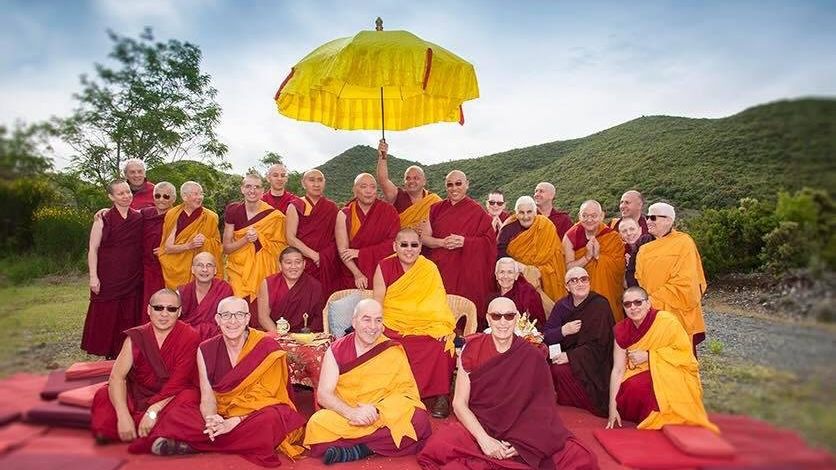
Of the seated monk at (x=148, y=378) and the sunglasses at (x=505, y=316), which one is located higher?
the sunglasses at (x=505, y=316)

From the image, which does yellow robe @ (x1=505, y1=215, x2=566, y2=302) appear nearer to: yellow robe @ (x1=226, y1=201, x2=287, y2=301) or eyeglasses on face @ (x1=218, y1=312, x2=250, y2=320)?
yellow robe @ (x1=226, y1=201, x2=287, y2=301)

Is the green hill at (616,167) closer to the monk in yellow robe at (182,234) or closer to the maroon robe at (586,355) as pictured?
the maroon robe at (586,355)

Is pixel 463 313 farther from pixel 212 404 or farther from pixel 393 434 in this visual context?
pixel 212 404

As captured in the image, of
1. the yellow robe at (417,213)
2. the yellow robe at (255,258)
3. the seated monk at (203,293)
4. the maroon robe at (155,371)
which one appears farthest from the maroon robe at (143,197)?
the maroon robe at (155,371)

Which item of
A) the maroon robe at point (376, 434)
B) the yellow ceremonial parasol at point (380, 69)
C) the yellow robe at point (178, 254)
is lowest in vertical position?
the maroon robe at point (376, 434)

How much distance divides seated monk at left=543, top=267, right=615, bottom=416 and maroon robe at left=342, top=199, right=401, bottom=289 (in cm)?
235

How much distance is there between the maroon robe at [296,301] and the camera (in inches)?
268

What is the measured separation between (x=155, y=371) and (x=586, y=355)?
409cm

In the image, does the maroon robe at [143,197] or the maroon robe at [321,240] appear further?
the maroon robe at [143,197]

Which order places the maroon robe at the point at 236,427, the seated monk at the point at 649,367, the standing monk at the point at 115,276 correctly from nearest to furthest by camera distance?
the maroon robe at the point at 236,427
the seated monk at the point at 649,367
the standing monk at the point at 115,276

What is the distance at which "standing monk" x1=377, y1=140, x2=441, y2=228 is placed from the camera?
8.52 meters

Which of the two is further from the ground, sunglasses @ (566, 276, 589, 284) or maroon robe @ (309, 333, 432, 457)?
sunglasses @ (566, 276, 589, 284)

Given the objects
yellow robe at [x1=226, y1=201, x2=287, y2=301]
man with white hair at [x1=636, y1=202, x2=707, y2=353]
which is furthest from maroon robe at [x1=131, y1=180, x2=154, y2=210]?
man with white hair at [x1=636, y1=202, x2=707, y2=353]

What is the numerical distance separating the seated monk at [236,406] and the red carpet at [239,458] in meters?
0.12
